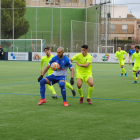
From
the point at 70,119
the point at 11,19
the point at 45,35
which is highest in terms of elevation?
the point at 11,19

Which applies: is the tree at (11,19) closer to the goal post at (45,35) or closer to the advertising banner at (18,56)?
the goal post at (45,35)

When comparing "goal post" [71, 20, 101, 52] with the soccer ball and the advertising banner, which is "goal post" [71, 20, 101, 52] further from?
the soccer ball

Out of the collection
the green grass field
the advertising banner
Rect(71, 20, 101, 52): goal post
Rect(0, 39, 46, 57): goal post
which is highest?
Rect(71, 20, 101, 52): goal post

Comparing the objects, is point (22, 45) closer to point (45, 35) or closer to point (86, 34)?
point (45, 35)

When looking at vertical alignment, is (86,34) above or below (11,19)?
below

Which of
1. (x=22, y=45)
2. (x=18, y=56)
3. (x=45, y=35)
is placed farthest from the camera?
(x=45, y=35)

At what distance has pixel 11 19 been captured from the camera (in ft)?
174

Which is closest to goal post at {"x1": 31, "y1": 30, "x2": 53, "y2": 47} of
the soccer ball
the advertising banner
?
the advertising banner

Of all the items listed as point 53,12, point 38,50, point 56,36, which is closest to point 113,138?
point 38,50

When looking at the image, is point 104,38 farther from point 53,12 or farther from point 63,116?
point 63,116

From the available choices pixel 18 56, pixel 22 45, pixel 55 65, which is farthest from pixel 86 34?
pixel 55 65

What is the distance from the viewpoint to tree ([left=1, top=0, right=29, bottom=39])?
2076 inches

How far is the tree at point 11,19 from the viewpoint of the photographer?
52.7 m

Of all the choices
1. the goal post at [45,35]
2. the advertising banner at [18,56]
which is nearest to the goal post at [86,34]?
the goal post at [45,35]
